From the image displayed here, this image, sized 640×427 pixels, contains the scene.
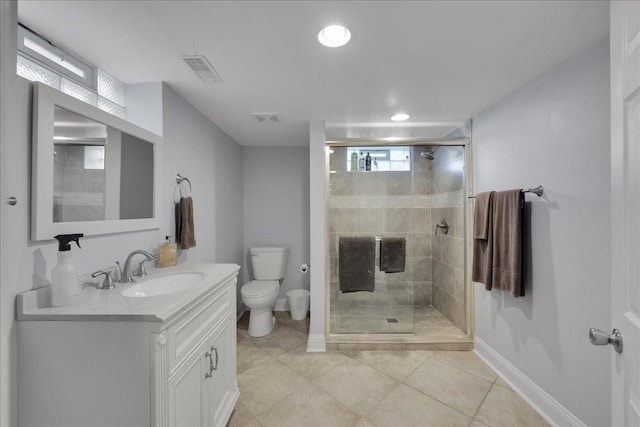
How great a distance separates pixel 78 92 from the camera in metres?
1.41

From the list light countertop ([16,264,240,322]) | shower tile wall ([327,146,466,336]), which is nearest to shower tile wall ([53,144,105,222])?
light countertop ([16,264,240,322])

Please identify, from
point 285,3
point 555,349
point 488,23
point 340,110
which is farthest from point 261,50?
point 555,349

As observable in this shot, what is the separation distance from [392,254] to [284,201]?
1515 mm

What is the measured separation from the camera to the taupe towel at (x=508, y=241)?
1.72m

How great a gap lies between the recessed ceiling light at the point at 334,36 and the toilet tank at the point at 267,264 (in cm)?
230

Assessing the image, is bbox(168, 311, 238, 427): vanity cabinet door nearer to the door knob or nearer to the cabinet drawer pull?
the cabinet drawer pull

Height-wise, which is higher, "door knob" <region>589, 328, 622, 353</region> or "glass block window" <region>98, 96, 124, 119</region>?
"glass block window" <region>98, 96, 124, 119</region>

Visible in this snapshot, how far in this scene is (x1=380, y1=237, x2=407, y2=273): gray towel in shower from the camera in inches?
105

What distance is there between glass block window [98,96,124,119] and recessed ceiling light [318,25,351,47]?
1332 millimetres

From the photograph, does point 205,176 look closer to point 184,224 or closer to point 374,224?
point 184,224

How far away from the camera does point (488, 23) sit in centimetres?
118

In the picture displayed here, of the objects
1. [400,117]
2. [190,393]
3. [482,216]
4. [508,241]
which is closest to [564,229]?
[508,241]

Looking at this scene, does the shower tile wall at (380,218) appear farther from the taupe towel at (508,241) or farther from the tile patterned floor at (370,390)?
the taupe towel at (508,241)

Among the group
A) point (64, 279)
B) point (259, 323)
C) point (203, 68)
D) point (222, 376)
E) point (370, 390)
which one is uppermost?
point (203, 68)
